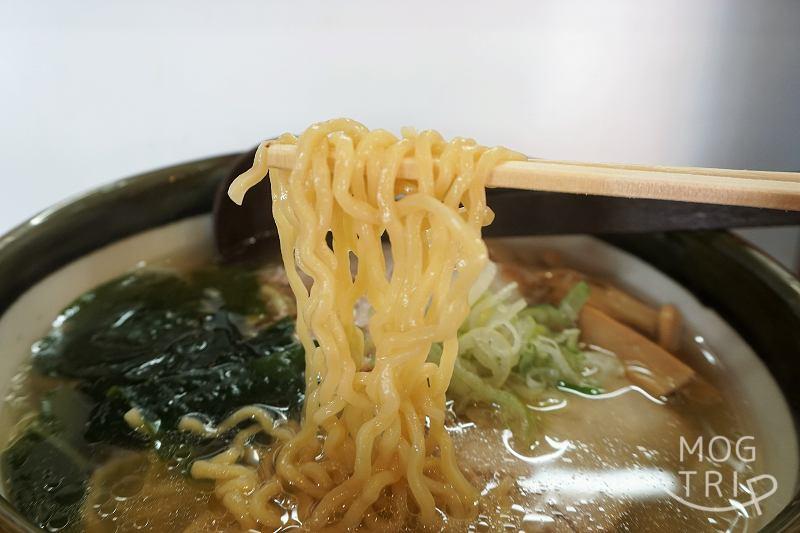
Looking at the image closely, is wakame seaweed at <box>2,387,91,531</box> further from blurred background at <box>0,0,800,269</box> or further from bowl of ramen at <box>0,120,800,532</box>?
blurred background at <box>0,0,800,269</box>

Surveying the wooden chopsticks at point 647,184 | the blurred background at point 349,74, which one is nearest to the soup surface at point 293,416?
the wooden chopsticks at point 647,184

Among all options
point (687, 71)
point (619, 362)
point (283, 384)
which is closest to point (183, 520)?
point (283, 384)

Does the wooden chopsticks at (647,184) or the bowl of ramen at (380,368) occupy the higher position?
the wooden chopsticks at (647,184)

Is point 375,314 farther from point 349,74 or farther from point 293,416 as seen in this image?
point 349,74

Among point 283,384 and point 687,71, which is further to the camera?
point 687,71

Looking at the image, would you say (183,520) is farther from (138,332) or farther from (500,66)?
(500,66)

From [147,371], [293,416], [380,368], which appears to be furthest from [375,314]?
[147,371]

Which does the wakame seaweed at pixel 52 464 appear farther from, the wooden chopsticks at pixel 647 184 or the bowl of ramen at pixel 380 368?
the wooden chopsticks at pixel 647 184
